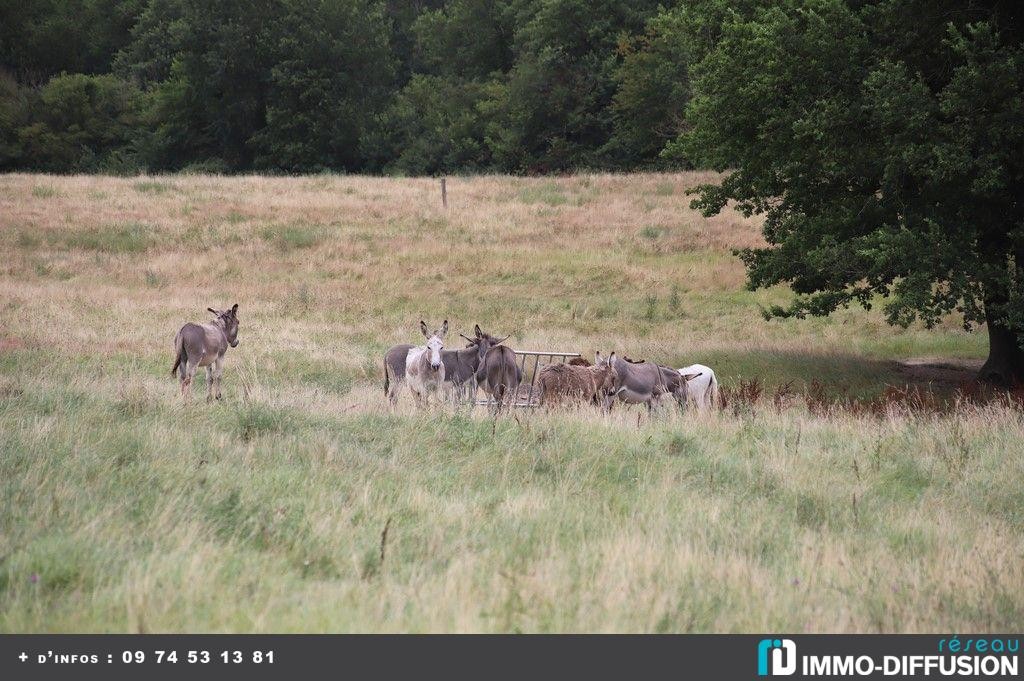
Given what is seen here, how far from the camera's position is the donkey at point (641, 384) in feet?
55.6

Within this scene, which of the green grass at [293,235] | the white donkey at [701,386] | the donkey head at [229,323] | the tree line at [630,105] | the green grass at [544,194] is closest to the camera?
the white donkey at [701,386]

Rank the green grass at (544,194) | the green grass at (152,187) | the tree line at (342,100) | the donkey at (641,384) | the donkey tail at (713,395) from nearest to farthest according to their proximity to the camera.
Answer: the donkey tail at (713,395) < the donkey at (641,384) < the green grass at (544,194) < the green grass at (152,187) < the tree line at (342,100)

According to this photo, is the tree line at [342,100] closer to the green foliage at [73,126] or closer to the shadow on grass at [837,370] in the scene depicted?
the green foliage at [73,126]

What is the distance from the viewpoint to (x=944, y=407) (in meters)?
17.9

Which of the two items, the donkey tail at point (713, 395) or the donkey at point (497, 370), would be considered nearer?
Result: the donkey tail at point (713, 395)

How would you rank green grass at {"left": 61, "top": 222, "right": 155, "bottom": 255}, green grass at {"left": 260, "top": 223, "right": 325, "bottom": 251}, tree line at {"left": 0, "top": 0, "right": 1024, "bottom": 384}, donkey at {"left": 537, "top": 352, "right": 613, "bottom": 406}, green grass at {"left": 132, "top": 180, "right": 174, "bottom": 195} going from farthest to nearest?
green grass at {"left": 132, "top": 180, "right": 174, "bottom": 195} → green grass at {"left": 260, "top": 223, "right": 325, "bottom": 251} → green grass at {"left": 61, "top": 222, "right": 155, "bottom": 255} → tree line at {"left": 0, "top": 0, "right": 1024, "bottom": 384} → donkey at {"left": 537, "top": 352, "right": 613, "bottom": 406}

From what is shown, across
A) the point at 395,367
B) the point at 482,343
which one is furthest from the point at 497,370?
the point at 395,367

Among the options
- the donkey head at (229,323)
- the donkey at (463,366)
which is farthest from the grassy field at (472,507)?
the donkey at (463,366)

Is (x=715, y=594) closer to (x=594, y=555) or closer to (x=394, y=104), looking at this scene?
(x=594, y=555)

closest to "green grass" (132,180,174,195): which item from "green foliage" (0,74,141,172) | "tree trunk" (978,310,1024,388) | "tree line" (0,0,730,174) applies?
"tree line" (0,0,730,174)
